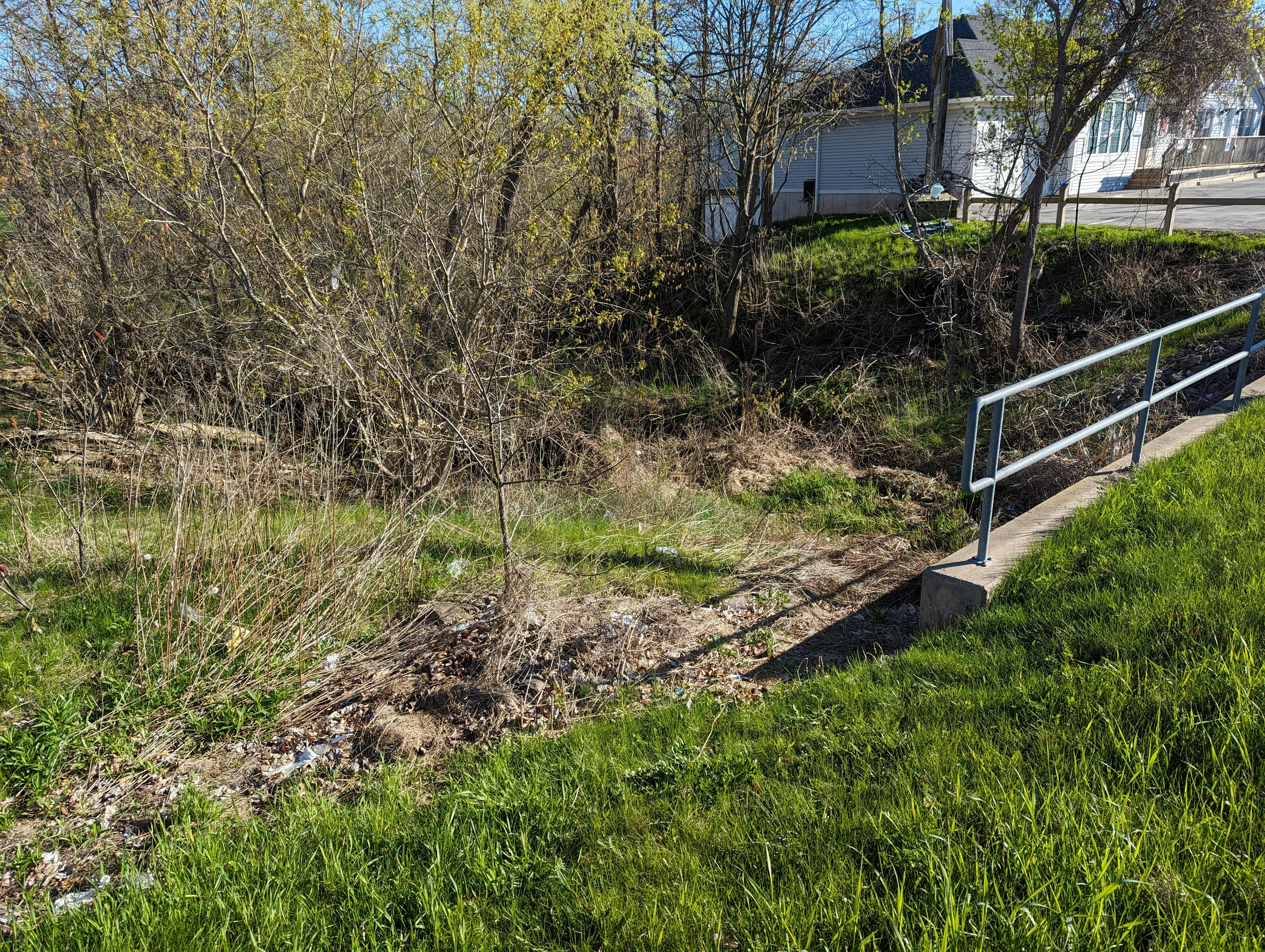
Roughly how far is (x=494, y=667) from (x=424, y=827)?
5.49 ft

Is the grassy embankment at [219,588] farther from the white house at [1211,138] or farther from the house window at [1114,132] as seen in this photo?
the house window at [1114,132]

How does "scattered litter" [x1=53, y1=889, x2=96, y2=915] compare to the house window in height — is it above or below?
below

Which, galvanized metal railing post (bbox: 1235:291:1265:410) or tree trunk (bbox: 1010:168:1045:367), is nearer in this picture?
galvanized metal railing post (bbox: 1235:291:1265:410)

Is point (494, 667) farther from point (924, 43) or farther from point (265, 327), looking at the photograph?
point (924, 43)

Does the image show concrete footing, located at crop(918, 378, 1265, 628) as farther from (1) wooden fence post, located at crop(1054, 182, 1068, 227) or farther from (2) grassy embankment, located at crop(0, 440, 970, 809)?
(1) wooden fence post, located at crop(1054, 182, 1068, 227)

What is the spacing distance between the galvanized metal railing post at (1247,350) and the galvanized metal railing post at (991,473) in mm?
4047

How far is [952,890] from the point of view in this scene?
2254mm

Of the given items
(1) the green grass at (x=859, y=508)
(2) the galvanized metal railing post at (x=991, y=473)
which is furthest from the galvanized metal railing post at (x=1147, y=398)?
(1) the green grass at (x=859, y=508)

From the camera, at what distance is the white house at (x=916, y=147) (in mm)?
17078

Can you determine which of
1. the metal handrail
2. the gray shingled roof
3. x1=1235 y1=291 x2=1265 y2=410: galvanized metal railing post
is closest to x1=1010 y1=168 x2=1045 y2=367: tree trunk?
x1=1235 y1=291 x2=1265 y2=410: galvanized metal railing post

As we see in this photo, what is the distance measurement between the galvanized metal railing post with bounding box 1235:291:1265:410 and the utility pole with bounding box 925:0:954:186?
19.1 ft

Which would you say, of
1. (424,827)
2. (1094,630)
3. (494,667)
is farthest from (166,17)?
(1094,630)

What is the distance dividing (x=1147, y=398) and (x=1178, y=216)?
1327 cm

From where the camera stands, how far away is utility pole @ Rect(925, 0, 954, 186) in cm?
1273
